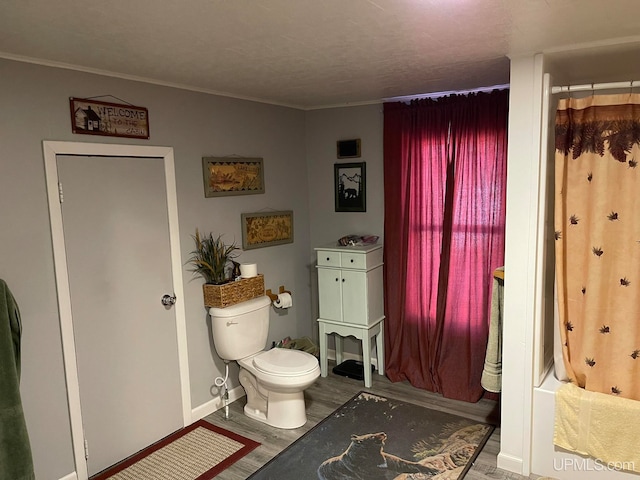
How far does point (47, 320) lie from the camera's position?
246cm

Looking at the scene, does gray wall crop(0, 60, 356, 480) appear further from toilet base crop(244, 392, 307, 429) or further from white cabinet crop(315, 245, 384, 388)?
toilet base crop(244, 392, 307, 429)

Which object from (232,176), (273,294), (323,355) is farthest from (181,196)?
(323,355)

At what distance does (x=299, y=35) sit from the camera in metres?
2.00

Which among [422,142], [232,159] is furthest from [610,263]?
[232,159]

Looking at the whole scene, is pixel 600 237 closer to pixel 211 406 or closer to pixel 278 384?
pixel 278 384

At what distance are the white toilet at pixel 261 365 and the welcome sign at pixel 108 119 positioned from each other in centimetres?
126

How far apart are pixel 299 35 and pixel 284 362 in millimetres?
2082

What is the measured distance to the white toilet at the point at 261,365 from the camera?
10.1 feet

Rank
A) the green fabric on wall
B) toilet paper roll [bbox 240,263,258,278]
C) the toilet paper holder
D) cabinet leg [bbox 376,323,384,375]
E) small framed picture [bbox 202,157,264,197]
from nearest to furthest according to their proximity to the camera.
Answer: the green fabric on wall < small framed picture [bbox 202,157,264,197] < toilet paper roll [bbox 240,263,258,278] < the toilet paper holder < cabinet leg [bbox 376,323,384,375]

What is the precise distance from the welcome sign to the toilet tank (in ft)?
4.13

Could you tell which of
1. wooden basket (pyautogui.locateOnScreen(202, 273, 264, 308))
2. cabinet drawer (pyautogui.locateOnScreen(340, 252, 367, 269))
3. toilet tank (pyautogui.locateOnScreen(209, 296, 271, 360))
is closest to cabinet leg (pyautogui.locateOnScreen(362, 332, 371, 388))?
cabinet drawer (pyautogui.locateOnScreen(340, 252, 367, 269))

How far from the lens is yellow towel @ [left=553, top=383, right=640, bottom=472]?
2297 millimetres

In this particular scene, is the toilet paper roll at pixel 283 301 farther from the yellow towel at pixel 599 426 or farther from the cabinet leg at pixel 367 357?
the yellow towel at pixel 599 426

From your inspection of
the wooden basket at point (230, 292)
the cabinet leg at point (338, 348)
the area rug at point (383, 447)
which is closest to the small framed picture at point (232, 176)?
the wooden basket at point (230, 292)
